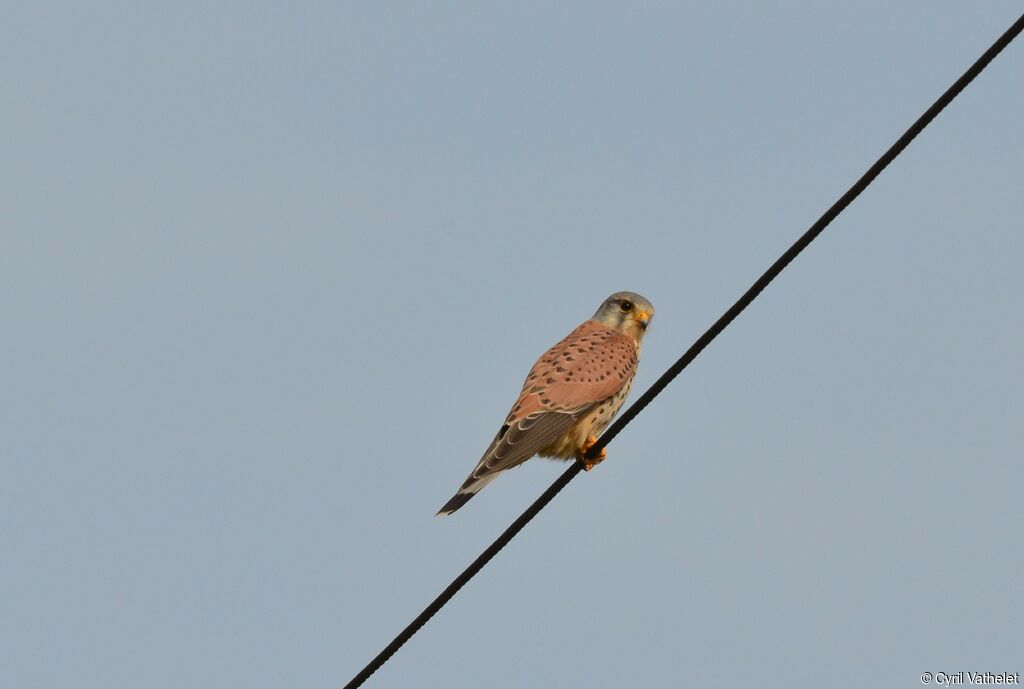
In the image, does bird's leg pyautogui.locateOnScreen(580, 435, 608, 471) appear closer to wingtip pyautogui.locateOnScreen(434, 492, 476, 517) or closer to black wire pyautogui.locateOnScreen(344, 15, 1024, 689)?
wingtip pyautogui.locateOnScreen(434, 492, 476, 517)

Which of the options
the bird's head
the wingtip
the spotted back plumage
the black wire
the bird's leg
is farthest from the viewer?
the bird's head

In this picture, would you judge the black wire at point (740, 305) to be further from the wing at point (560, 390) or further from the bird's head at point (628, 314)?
the bird's head at point (628, 314)

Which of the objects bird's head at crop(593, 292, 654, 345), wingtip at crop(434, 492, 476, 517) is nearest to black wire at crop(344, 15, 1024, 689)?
wingtip at crop(434, 492, 476, 517)

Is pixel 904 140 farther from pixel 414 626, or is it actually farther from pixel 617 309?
pixel 617 309

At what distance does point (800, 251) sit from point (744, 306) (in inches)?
11.8

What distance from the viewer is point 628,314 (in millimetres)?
9914

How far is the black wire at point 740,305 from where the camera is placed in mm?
5051

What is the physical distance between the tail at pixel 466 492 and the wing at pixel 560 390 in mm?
18

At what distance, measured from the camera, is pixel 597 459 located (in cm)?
868

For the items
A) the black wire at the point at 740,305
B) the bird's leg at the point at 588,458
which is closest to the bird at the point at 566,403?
the bird's leg at the point at 588,458

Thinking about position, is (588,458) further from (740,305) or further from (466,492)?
(740,305)

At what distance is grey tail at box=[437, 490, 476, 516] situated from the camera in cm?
787

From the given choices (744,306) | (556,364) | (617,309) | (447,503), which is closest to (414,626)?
(744,306)

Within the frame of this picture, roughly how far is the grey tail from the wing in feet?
0.32
